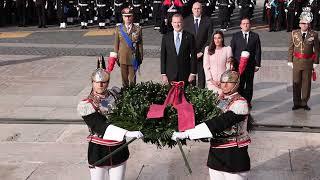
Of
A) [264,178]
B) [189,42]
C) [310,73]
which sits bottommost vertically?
[264,178]

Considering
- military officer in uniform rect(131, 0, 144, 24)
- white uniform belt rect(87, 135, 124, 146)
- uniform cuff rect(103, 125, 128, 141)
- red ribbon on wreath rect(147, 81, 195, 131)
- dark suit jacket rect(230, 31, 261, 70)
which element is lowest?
white uniform belt rect(87, 135, 124, 146)

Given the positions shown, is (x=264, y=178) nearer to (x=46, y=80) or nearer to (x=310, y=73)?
(x=310, y=73)

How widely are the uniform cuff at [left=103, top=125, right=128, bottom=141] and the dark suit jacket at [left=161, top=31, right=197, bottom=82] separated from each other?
3.44 m

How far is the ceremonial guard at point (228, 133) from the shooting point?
5.04 metres

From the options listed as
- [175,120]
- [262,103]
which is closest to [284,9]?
[262,103]

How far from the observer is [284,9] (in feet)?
63.7

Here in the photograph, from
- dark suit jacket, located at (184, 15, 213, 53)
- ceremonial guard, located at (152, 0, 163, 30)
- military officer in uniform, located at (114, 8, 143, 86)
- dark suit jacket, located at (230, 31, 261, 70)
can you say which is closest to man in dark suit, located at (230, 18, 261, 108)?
dark suit jacket, located at (230, 31, 261, 70)

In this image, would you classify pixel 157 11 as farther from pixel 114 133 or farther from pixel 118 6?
pixel 114 133

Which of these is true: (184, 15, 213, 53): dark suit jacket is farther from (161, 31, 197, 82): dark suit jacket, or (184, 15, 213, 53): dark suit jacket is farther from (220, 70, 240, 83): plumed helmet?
(220, 70, 240, 83): plumed helmet

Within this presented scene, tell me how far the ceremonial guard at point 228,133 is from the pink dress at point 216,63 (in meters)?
3.14

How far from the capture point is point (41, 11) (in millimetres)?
20812

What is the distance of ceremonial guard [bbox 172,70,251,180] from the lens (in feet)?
16.5

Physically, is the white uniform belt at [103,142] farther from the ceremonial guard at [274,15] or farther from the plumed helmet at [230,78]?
the ceremonial guard at [274,15]

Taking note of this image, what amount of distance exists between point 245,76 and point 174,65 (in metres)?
1.61
